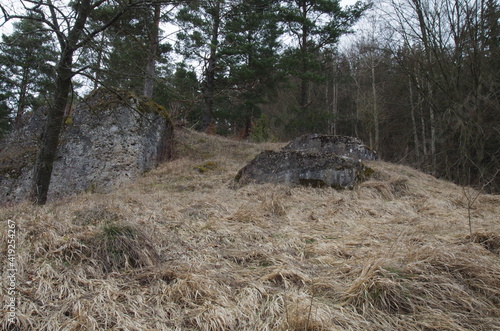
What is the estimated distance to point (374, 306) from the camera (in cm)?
173

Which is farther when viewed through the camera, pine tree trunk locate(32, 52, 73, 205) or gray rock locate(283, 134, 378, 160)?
gray rock locate(283, 134, 378, 160)

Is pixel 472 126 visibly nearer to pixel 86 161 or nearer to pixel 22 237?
pixel 22 237

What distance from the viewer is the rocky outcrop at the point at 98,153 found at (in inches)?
310

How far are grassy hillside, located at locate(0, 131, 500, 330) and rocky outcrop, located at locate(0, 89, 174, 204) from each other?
186 inches

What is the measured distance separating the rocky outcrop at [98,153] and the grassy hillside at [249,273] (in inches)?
186

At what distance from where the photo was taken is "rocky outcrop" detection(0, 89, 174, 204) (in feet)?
25.8

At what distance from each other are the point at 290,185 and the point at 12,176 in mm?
7930

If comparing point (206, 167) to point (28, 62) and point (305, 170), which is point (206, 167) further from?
point (28, 62)

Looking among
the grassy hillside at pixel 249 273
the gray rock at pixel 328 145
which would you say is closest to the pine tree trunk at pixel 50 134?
the grassy hillside at pixel 249 273

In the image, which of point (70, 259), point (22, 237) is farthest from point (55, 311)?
point (22, 237)

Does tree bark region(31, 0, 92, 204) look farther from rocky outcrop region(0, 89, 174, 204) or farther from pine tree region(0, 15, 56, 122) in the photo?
rocky outcrop region(0, 89, 174, 204)

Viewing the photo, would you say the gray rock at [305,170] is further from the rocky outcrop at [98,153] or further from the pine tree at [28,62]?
the pine tree at [28,62]

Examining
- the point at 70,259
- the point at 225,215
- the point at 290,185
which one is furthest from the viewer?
the point at 290,185

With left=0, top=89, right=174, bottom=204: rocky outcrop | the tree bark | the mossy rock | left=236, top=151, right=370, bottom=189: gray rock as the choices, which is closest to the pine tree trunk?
the tree bark
